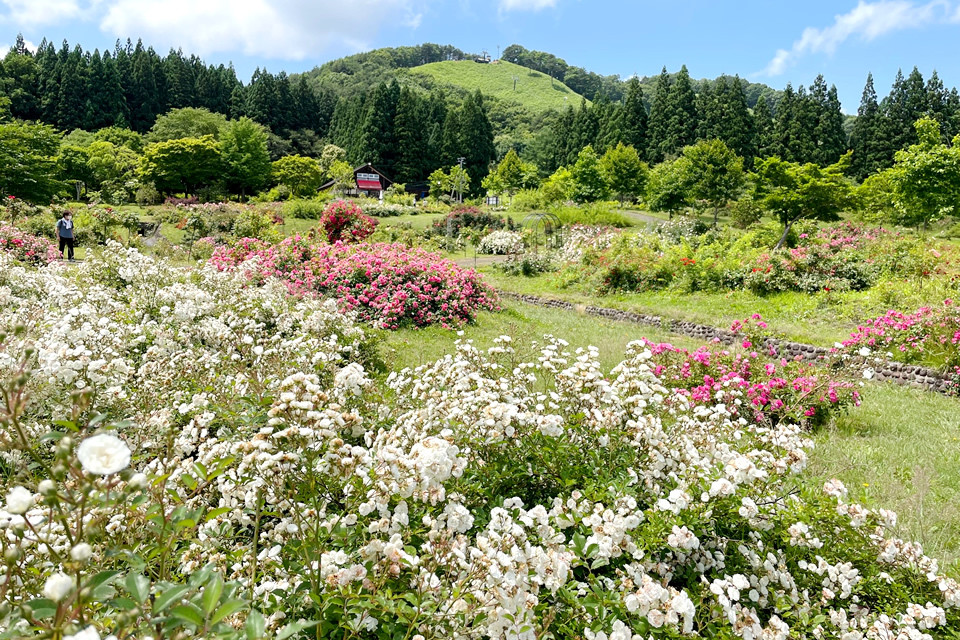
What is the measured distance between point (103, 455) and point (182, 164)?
44067 mm

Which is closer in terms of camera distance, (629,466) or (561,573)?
(561,573)

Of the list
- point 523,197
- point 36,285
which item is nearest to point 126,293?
point 36,285

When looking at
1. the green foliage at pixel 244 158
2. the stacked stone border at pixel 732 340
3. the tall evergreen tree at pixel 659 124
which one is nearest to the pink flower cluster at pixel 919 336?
the stacked stone border at pixel 732 340

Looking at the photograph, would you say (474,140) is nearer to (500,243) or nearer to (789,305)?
(500,243)

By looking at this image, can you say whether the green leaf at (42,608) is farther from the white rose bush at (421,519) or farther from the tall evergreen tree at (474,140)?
the tall evergreen tree at (474,140)

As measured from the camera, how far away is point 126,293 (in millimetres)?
5953

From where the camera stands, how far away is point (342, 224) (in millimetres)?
16297

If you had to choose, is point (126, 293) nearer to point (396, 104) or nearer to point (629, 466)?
point (629, 466)

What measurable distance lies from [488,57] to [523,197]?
137m

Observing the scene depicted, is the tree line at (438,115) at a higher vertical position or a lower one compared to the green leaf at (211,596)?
higher

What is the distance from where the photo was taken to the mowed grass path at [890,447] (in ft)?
11.6

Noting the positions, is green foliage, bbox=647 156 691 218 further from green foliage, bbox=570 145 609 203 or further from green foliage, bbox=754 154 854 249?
green foliage, bbox=754 154 854 249

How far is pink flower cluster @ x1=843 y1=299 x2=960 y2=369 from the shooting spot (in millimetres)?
7436

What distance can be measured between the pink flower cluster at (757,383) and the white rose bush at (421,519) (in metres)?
2.51
